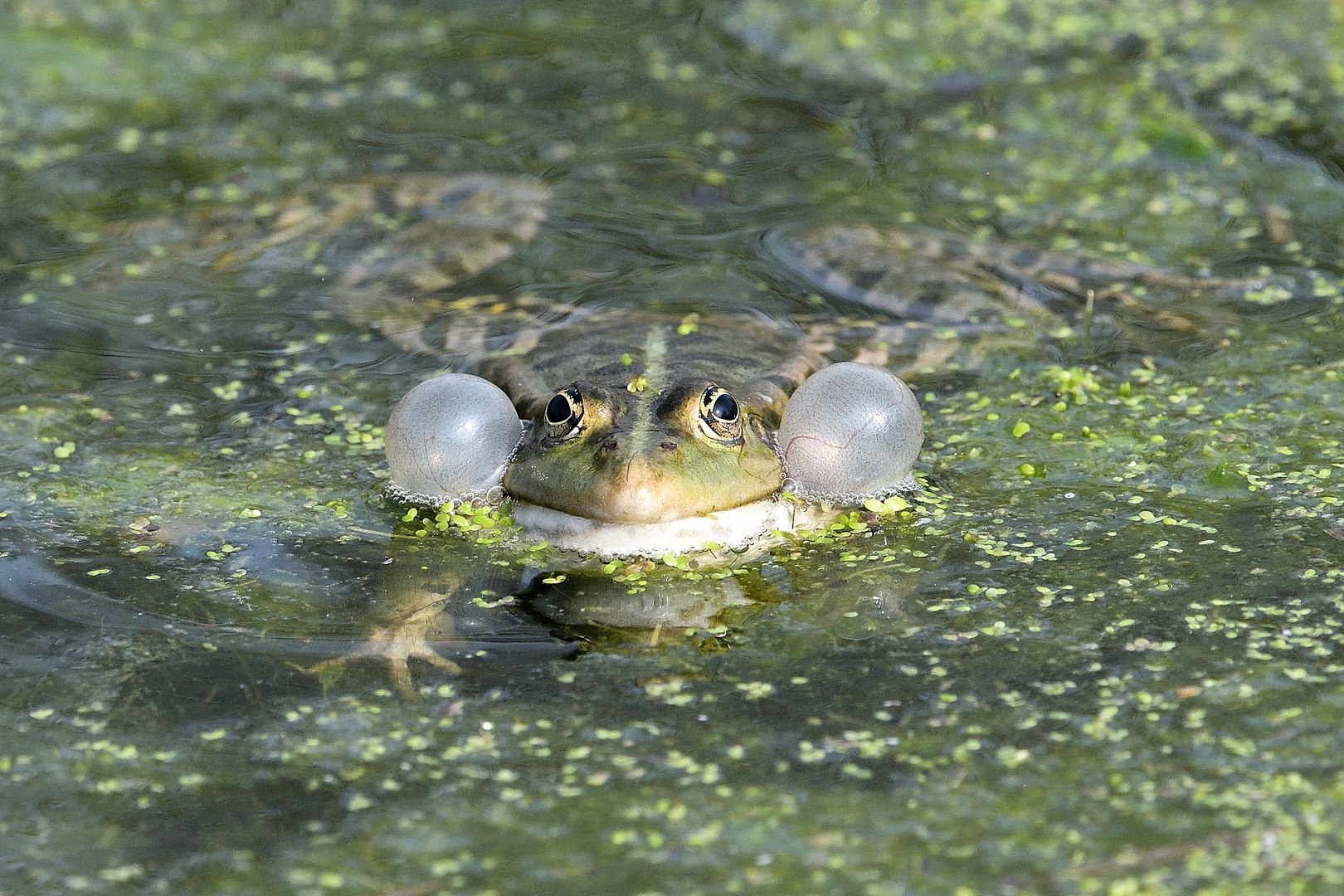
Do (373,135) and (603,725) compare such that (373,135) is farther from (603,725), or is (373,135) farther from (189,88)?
(603,725)

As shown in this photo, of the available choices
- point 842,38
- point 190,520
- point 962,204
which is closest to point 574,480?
point 190,520

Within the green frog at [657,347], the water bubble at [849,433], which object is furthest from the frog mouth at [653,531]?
the water bubble at [849,433]

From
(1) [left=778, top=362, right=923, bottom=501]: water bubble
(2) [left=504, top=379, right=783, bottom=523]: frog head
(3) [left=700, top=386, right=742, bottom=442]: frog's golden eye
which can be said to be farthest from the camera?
(1) [left=778, top=362, right=923, bottom=501]: water bubble

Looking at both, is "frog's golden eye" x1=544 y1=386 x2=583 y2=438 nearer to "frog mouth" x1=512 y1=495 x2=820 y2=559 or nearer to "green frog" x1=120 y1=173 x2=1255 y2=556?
"green frog" x1=120 y1=173 x2=1255 y2=556

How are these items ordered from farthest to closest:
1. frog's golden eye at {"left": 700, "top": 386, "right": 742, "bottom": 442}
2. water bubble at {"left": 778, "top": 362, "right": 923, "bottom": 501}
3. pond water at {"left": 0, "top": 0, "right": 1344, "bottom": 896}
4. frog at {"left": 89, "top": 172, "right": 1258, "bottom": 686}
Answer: water bubble at {"left": 778, "top": 362, "right": 923, "bottom": 501} → frog's golden eye at {"left": 700, "top": 386, "right": 742, "bottom": 442} → frog at {"left": 89, "top": 172, "right": 1258, "bottom": 686} → pond water at {"left": 0, "top": 0, "right": 1344, "bottom": 896}

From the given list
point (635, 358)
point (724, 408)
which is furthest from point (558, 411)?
point (635, 358)

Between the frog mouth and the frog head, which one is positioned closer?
the frog head

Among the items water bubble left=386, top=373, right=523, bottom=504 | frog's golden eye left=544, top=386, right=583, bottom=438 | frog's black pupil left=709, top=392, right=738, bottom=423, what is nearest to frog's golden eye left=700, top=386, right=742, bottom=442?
frog's black pupil left=709, top=392, right=738, bottom=423
